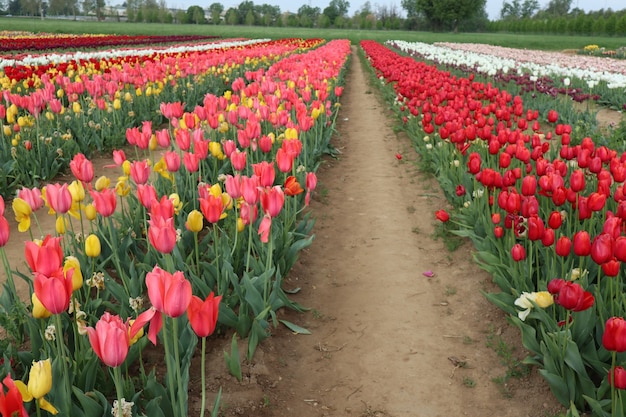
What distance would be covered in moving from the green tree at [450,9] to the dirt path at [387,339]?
81093mm

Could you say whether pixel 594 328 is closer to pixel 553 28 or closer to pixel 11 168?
pixel 11 168

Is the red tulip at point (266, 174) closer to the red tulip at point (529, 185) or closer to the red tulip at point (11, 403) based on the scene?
the red tulip at point (529, 185)

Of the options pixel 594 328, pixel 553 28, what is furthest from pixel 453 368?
pixel 553 28

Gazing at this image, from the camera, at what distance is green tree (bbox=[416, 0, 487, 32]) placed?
7962cm

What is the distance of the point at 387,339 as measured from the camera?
368 cm

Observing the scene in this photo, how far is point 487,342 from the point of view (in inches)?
141

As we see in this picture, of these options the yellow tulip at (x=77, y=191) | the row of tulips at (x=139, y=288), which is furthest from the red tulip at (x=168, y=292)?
the yellow tulip at (x=77, y=191)

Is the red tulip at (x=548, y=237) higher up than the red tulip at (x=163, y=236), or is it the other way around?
the red tulip at (x=163, y=236)

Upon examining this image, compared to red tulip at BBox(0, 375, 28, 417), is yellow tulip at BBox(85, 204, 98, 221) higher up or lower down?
higher up

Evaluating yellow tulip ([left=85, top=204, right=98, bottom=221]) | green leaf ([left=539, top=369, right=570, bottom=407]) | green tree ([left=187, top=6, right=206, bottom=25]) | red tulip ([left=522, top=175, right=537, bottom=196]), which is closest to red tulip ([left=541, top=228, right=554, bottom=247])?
red tulip ([left=522, top=175, right=537, bottom=196])

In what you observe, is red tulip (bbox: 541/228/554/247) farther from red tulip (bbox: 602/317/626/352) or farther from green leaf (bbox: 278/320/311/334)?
green leaf (bbox: 278/320/311/334)

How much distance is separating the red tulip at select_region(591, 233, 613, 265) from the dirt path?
87 cm

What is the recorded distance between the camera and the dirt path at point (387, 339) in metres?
3.04

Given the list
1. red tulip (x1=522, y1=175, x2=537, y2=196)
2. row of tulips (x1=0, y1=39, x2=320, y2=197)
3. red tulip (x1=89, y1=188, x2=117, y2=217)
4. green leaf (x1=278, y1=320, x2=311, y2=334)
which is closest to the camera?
red tulip (x1=89, y1=188, x2=117, y2=217)
